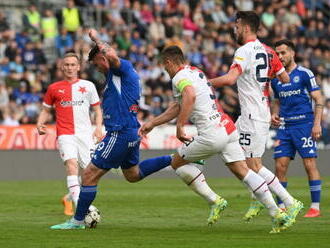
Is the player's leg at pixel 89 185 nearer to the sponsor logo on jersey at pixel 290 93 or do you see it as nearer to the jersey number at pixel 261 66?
the jersey number at pixel 261 66

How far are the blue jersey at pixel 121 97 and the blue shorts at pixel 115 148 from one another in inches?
3.6

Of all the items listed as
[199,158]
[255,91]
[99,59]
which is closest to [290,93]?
[255,91]

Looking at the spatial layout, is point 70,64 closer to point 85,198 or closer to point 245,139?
point 85,198

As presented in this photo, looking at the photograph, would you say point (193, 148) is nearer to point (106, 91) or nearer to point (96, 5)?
point (106, 91)

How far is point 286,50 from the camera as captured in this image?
15102mm

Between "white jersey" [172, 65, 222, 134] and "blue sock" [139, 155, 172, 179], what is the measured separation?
1.18 meters

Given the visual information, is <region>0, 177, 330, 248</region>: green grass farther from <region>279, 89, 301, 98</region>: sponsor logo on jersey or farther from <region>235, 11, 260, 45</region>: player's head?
<region>235, 11, 260, 45</region>: player's head

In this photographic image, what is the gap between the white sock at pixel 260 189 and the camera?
467 inches

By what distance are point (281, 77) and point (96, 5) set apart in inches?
852

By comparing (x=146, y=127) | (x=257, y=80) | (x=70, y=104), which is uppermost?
(x=257, y=80)

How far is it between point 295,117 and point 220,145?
3669 millimetres

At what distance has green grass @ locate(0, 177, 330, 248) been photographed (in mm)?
11094

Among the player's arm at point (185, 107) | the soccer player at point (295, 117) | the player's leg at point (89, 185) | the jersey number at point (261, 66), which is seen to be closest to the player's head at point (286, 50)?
the soccer player at point (295, 117)

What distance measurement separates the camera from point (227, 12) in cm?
3700
